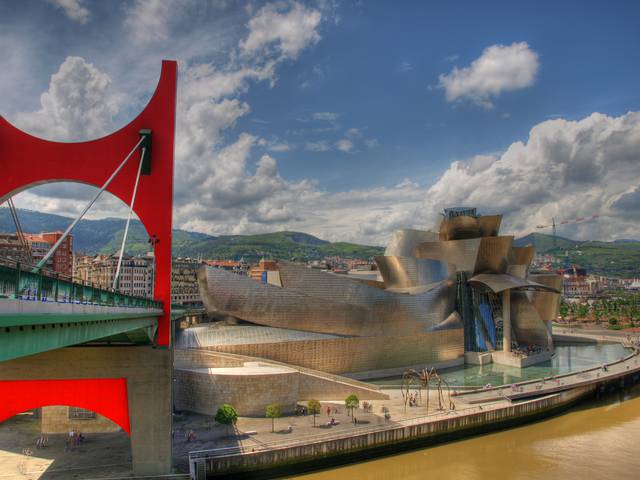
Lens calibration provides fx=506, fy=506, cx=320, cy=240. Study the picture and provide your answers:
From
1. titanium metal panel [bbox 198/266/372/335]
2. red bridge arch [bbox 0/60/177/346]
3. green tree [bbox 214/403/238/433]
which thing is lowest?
green tree [bbox 214/403/238/433]

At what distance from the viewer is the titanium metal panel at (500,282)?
1577 inches

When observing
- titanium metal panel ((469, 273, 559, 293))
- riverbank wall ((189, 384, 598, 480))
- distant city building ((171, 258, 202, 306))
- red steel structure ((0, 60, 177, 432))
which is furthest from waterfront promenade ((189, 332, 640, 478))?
distant city building ((171, 258, 202, 306))

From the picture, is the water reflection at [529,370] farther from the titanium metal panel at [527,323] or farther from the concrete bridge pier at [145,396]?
the concrete bridge pier at [145,396]

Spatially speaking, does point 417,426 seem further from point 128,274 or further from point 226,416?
point 128,274

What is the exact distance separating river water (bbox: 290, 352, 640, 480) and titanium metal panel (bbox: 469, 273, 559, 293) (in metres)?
13.9

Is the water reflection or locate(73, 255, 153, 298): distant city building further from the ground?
locate(73, 255, 153, 298): distant city building

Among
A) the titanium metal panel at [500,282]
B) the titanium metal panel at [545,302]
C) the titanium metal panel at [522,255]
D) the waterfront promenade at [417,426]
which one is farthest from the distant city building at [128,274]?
the waterfront promenade at [417,426]

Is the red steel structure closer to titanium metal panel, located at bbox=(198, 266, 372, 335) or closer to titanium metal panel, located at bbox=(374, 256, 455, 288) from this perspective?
titanium metal panel, located at bbox=(198, 266, 372, 335)

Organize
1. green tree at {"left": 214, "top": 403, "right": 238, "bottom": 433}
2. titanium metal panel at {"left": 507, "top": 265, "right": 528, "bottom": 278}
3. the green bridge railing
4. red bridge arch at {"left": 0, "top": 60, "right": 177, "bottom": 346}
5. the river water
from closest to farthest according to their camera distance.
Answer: the green bridge railing < red bridge arch at {"left": 0, "top": 60, "right": 177, "bottom": 346} < the river water < green tree at {"left": 214, "top": 403, "right": 238, "bottom": 433} < titanium metal panel at {"left": 507, "top": 265, "right": 528, "bottom": 278}

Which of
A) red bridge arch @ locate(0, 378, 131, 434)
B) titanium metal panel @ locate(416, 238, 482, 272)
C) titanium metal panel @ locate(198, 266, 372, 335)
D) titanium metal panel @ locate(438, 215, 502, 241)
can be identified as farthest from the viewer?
titanium metal panel @ locate(438, 215, 502, 241)

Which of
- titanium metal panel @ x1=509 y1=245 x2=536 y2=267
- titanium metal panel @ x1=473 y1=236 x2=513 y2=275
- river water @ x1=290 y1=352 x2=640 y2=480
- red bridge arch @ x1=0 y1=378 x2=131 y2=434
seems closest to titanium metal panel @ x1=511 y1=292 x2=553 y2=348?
titanium metal panel @ x1=473 y1=236 x2=513 y2=275

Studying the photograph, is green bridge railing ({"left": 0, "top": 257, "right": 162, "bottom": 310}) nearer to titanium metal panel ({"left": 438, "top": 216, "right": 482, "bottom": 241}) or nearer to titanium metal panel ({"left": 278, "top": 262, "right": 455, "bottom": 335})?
titanium metal panel ({"left": 278, "top": 262, "right": 455, "bottom": 335})

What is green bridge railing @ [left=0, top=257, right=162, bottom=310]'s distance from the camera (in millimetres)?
7312

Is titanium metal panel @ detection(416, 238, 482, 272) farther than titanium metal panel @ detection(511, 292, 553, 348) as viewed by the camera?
No
